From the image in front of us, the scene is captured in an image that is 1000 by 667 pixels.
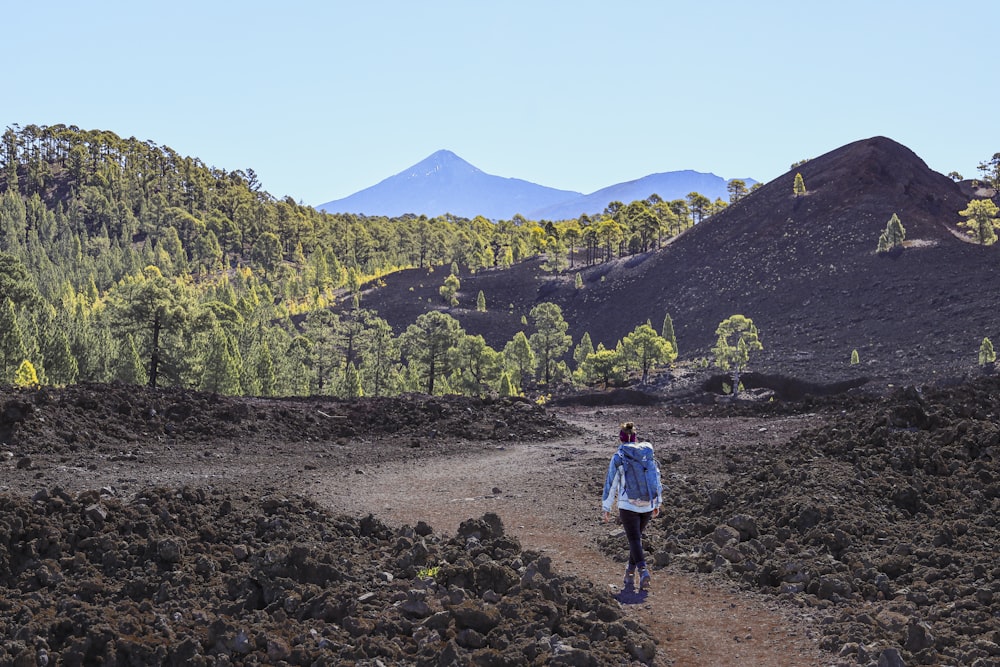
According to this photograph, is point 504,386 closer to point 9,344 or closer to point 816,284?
point 9,344

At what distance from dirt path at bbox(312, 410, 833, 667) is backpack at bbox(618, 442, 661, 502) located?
1252 mm

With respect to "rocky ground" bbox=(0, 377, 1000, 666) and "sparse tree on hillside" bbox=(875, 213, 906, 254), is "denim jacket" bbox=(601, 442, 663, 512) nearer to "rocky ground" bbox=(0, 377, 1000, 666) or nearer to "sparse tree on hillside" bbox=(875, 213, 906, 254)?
"rocky ground" bbox=(0, 377, 1000, 666)

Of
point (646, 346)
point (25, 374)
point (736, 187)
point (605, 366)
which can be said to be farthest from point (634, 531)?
point (736, 187)

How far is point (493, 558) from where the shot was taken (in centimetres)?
1005

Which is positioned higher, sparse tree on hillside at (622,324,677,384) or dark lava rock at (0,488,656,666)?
sparse tree on hillside at (622,324,677,384)

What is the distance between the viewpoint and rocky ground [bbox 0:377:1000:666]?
24.2 ft

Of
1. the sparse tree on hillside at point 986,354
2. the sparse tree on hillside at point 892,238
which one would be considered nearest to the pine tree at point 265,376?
the sparse tree on hillside at point 986,354

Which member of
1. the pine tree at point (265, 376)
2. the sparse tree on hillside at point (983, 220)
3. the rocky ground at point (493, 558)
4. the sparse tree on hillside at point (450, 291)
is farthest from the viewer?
the sparse tree on hillside at point (450, 291)

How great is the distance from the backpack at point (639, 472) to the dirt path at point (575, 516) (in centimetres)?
125

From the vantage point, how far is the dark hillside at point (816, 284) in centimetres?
5147

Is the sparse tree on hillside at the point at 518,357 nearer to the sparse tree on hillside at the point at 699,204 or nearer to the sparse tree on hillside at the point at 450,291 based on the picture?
the sparse tree on hillside at the point at 450,291

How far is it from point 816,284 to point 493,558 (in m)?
62.9

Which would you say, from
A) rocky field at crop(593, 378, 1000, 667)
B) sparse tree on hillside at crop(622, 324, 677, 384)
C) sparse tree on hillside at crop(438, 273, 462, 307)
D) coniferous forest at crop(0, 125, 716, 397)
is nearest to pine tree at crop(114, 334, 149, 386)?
coniferous forest at crop(0, 125, 716, 397)

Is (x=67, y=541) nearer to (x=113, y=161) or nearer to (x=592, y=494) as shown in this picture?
(x=592, y=494)
